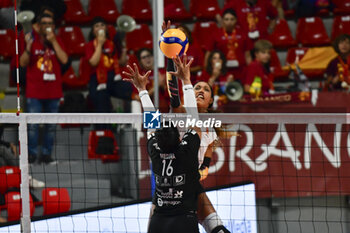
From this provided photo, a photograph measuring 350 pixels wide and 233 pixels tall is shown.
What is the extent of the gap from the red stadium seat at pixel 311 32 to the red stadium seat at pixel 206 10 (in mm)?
1670

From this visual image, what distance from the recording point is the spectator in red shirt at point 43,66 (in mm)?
9078

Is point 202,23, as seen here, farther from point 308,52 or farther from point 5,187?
point 5,187

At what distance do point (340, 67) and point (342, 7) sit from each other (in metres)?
2.85

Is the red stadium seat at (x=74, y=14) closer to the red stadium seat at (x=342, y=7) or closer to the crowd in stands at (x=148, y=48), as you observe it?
the crowd in stands at (x=148, y=48)

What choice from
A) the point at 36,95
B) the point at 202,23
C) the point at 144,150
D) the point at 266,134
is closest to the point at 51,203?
the point at 144,150

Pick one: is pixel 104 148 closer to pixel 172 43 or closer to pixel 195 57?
pixel 195 57

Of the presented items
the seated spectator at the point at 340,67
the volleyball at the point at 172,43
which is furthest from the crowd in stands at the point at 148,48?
the volleyball at the point at 172,43

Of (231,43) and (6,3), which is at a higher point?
(6,3)

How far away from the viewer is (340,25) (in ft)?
41.0

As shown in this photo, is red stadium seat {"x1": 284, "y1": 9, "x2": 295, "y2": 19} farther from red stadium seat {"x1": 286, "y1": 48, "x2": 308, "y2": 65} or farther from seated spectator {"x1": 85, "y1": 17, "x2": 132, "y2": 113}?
seated spectator {"x1": 85, "y1": 17, "x2": 132, "y2": 113}

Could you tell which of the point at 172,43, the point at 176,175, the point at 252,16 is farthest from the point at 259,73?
the point at 176,175

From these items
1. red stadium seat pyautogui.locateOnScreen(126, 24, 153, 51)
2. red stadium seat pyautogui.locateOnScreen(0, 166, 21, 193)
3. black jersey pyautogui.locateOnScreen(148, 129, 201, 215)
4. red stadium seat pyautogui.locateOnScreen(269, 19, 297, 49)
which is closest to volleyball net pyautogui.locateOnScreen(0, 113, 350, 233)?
red stadium seat pyautogui.locateOnScreen(0, 166, 21, 193)

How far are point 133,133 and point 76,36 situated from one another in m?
4.11

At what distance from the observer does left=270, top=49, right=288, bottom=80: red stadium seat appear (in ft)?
38.1
